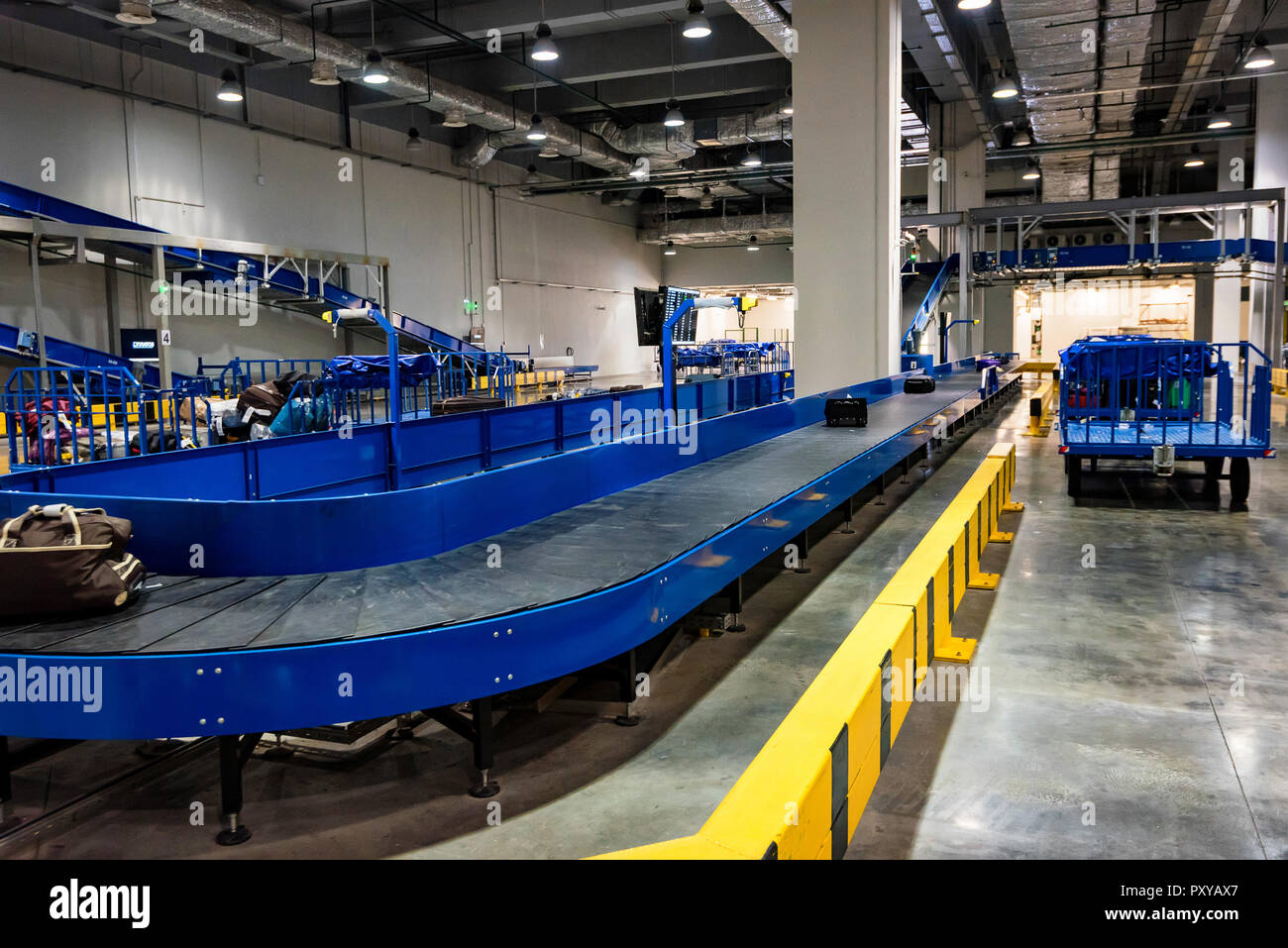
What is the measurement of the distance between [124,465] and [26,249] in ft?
40.3

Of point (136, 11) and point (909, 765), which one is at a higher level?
point (136, 11)

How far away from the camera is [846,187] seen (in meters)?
12.5

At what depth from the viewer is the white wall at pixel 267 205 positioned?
1523 centimetres

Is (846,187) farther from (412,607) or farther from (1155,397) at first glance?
(412,607)

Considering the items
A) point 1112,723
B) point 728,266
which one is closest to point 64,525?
point 1112,723

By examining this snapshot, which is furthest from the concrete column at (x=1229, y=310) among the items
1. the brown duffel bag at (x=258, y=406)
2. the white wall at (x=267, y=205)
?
the brown duffel bag at (x=258, y=406)

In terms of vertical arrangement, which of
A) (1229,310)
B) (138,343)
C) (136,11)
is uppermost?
(136,11)

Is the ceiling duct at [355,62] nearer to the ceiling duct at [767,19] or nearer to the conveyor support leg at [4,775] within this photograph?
the ceiling duct at [767,19]

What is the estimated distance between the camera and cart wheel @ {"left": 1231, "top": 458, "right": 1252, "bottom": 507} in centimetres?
845

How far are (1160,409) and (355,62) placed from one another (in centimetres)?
1278
